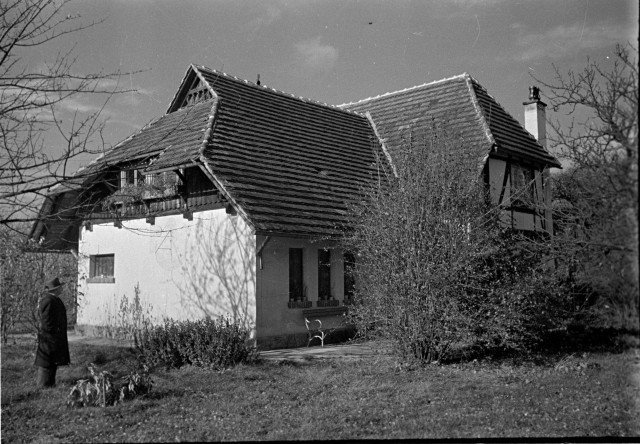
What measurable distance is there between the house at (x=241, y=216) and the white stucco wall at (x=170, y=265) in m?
0.03

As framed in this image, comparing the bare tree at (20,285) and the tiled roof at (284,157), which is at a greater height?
the tiled roof at (284,157)

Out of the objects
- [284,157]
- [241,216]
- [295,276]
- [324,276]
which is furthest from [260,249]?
[284,157]

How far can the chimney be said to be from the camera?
19.9m

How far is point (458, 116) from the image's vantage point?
17.7 m

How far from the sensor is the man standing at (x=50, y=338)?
7711 millimetres

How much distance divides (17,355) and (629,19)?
8.04 metres

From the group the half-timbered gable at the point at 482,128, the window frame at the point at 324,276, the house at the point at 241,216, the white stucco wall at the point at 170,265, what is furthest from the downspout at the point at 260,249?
the half-timbered gable at the point at 482,128

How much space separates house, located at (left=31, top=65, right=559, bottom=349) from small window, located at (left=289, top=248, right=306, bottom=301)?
22 millimetres

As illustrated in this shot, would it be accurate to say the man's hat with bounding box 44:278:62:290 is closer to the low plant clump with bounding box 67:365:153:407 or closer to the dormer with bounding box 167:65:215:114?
the low plant clump with bounding box 67:365:153:407

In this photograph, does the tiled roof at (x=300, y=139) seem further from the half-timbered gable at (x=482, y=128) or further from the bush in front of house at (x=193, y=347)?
the bush in front of house at (x=193, y=347)

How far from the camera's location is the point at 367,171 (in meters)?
16.8

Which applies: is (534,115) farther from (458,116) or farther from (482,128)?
(482,128)

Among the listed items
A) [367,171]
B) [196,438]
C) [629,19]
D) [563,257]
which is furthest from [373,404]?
[367,171]

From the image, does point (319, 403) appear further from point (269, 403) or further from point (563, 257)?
point (563, 257)
